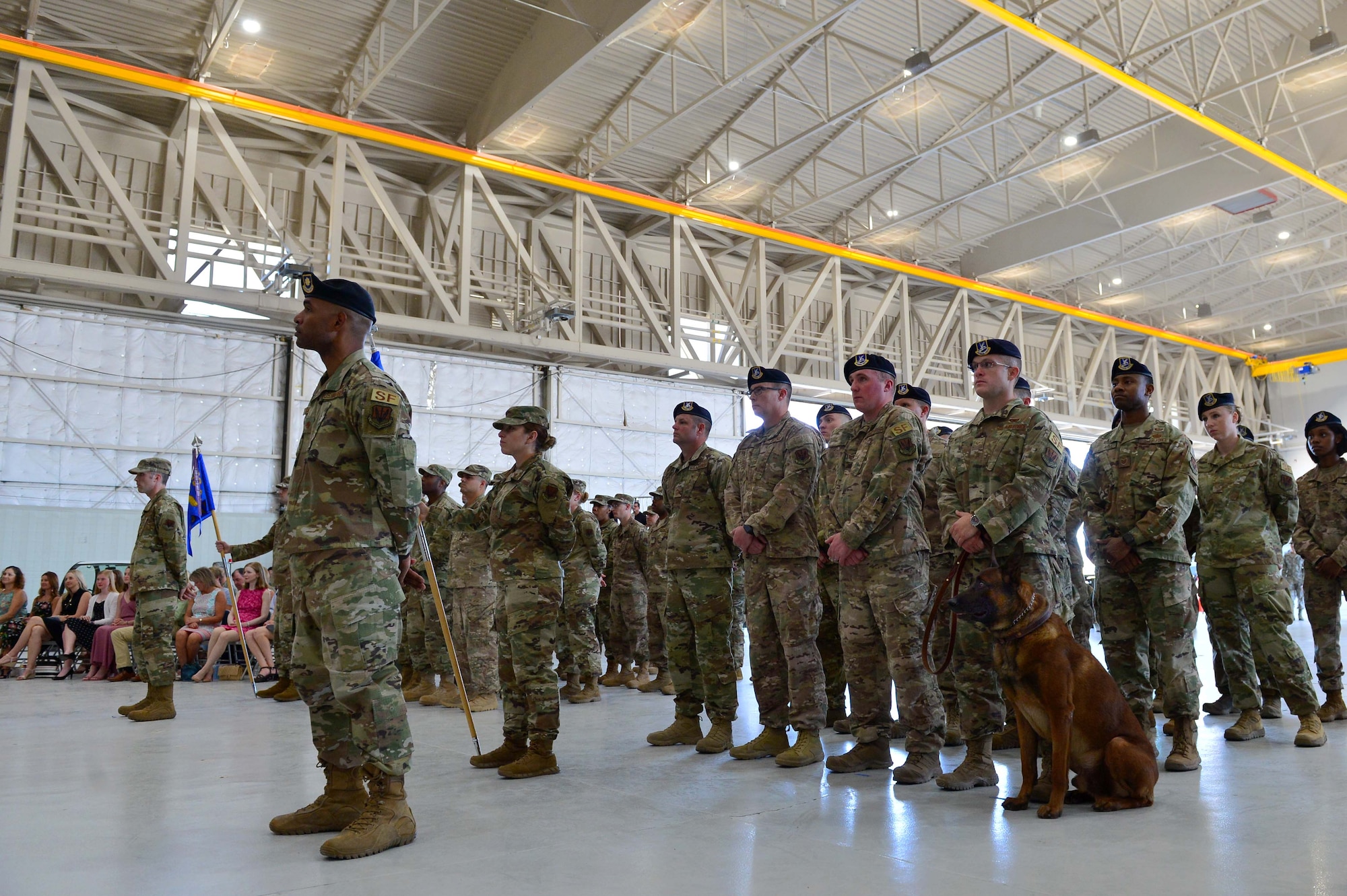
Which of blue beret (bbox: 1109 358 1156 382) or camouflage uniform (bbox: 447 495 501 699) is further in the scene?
camouflage uniform (bbox: 447 495 501 699)

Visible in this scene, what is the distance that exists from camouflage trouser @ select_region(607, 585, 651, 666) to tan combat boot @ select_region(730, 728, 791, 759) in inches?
151

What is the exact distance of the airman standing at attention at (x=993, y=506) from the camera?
126 inches

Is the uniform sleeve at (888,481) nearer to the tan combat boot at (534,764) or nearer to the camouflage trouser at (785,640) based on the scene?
the camouflage trouser at (785,640)

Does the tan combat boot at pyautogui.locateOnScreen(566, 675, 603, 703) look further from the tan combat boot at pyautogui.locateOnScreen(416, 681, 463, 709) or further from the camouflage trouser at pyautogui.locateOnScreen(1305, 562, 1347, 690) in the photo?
the camouflage trouser at pyautogui.locateOnScreen(1305, 562, 1347, 690)

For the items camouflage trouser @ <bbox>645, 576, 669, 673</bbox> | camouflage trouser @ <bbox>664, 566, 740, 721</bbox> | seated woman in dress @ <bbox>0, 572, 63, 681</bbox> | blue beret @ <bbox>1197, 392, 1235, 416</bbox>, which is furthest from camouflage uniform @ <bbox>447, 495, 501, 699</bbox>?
seated woman in dress @ <bbox>0, 572, 63, 681</bbox>

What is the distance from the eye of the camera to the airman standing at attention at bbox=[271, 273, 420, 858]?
2730mm

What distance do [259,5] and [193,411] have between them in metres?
4.89

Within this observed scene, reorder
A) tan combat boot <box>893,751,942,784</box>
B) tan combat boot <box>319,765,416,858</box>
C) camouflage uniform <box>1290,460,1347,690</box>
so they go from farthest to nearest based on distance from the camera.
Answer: camouflage uniform <box>1290,460,1347,690</box> → tan combat boot <box>893,751,942,784</box> → tan combat boot <box>319,765,416,858</box>

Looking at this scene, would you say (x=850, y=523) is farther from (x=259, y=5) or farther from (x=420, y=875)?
(x=259, y=5)

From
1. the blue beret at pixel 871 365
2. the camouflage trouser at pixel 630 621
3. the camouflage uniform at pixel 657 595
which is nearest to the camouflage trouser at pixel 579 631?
the camouflage uniform at pixel 657 595

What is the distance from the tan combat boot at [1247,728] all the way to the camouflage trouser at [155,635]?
18.9ft

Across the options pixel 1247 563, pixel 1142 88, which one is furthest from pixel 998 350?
pixel 1142 88

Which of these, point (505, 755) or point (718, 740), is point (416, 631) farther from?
point (718, 740)

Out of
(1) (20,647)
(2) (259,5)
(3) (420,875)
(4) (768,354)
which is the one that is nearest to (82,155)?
(2) (259,5)
